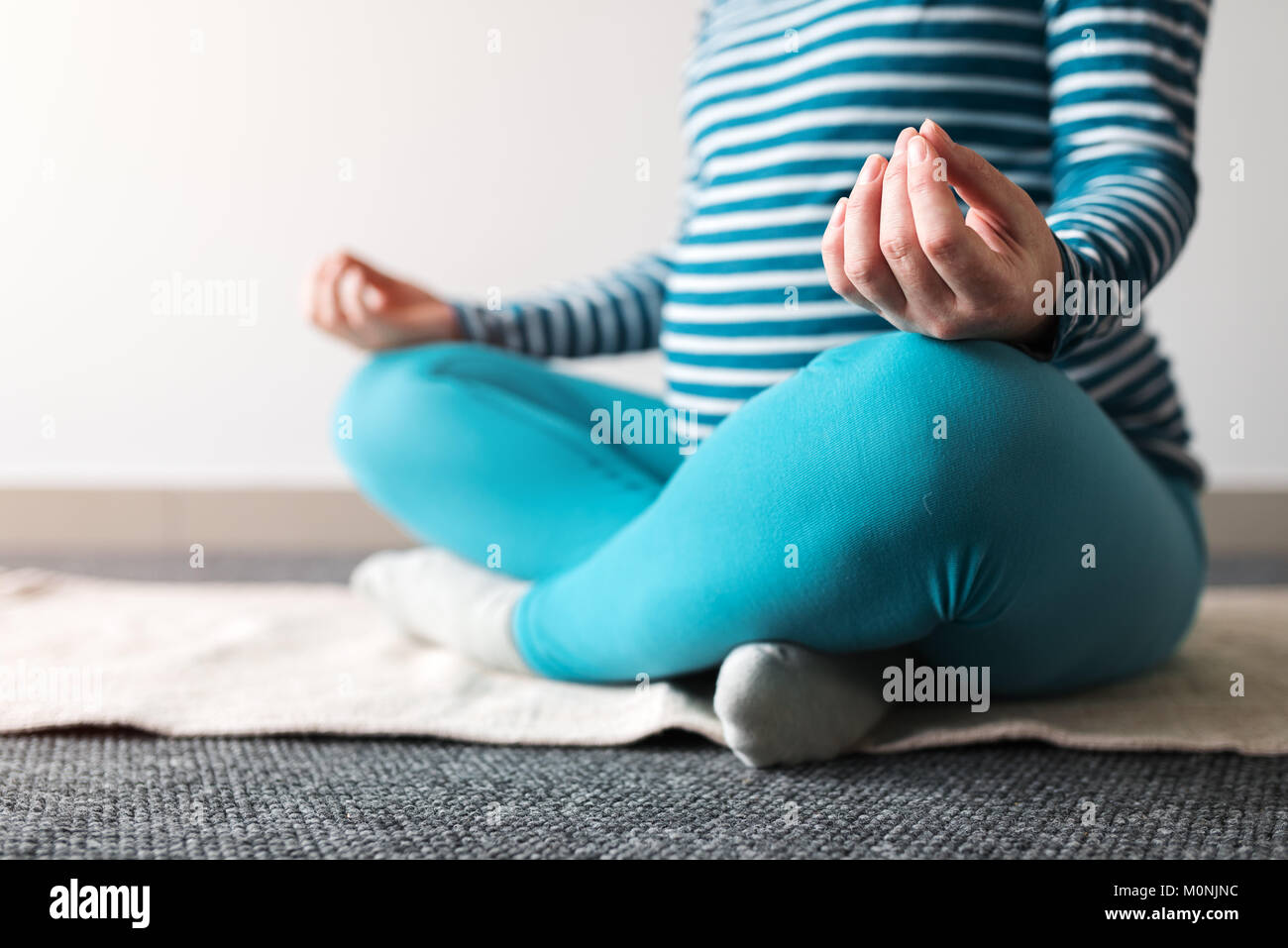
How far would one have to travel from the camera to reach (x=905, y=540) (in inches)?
19.8

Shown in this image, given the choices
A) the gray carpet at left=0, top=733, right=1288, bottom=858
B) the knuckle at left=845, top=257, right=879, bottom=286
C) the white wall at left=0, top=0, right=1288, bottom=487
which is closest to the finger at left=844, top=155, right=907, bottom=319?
the knuckle at left=845, top=257, right=879, bottom=286

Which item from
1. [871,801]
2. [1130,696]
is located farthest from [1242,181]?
[871,801]

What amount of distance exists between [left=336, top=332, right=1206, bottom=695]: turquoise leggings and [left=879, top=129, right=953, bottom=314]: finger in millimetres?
63

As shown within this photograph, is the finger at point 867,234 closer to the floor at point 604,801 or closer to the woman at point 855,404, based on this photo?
the woman at point 855,404

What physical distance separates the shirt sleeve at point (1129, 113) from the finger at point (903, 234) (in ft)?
0.47

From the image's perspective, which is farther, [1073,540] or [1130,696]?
[1130,696]

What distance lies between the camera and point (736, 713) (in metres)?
0.54

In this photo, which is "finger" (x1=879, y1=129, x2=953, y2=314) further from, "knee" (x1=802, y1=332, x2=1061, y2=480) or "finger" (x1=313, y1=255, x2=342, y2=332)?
"finger" (x1=313, y1=255, x2=342, y2=332)

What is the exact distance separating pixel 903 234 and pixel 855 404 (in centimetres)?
10

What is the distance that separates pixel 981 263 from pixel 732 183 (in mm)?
311

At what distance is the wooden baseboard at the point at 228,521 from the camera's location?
5.09ft

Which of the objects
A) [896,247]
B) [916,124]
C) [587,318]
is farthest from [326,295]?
[896,247]
